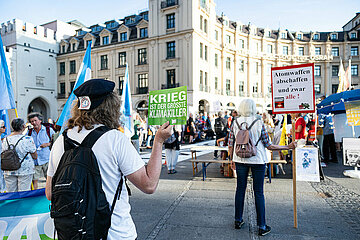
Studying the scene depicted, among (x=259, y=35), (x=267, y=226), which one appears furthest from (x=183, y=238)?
(x=259, y=35)

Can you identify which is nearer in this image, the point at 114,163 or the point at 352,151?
the point at 114,163

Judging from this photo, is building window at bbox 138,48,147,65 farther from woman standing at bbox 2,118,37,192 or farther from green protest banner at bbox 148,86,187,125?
green protest banner at bbox 148,86,187,125

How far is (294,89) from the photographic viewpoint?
3.92 m

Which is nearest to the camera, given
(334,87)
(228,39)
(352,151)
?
(352,151)

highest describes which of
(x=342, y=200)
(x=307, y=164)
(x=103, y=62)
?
(x=103, y=62)

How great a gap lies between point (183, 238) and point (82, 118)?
258cm

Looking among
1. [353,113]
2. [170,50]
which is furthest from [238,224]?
[170,50]

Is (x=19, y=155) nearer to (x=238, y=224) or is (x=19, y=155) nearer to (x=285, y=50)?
(x=238, y=224)

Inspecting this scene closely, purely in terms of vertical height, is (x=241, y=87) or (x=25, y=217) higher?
(x=241, y=87)

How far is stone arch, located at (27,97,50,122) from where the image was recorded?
3959cm

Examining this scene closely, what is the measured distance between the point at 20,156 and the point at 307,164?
4.96 metres

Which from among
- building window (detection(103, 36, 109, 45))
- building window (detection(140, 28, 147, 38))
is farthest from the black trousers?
building window (detection(103, 36, 109, 45))

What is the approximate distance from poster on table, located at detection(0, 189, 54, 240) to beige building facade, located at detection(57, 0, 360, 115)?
65.2 ft

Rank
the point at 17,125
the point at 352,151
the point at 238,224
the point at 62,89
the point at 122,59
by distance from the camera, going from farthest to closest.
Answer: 1. the point at 62,89
2. the point at 122,59
3. the point at 352,151
4. the point at 17,125
5. the point at 238,224
